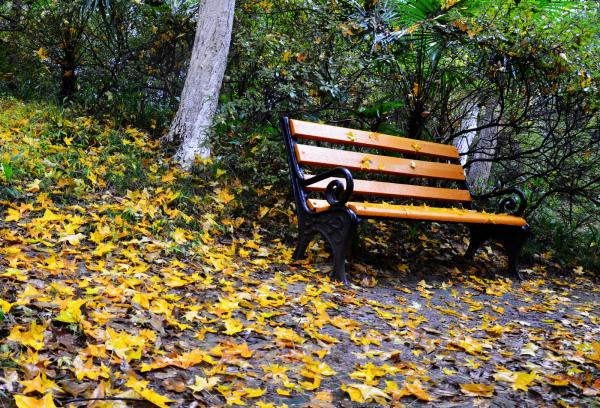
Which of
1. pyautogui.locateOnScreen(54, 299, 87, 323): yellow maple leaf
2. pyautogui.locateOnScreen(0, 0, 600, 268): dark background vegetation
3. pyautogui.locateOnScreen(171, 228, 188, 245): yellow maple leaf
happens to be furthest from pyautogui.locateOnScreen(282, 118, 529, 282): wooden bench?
pyautogui.locateOnScreen(54, 299, 87, 323): yellow maple leaf

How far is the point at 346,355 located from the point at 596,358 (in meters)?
1.15

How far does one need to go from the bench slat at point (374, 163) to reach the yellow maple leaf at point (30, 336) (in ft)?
7.65

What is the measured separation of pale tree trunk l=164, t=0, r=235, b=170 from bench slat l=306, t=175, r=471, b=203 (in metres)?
1.53

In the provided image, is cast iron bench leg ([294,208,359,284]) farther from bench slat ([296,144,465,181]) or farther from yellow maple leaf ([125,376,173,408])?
yellow maple leaf ([125,376,173,408])

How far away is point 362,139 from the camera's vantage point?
14.0 ft

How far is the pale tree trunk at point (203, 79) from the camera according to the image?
484 cm

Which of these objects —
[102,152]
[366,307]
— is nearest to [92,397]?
[366,307]

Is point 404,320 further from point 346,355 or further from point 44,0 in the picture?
point 44,0

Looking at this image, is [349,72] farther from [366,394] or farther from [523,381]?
[366,394]

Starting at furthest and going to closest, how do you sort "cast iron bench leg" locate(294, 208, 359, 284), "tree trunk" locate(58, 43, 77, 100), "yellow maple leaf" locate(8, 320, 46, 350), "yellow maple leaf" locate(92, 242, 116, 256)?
"tree trunk" locate(58, 43, 77, 100) → "cast iron bench leg" locate(294, 208, 359, 284) → "yellow maple leaf" locate(92, 242, 116, 256) → "yellow maple leaf" locate(8, 320, 46, 350)

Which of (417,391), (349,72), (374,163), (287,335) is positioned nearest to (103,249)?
(287,335)

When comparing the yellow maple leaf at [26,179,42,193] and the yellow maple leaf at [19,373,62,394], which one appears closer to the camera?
the yellow maple leaf at [19,373,62,394]

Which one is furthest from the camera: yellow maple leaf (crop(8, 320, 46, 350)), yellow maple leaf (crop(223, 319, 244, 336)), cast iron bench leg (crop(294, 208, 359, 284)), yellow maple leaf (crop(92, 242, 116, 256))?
cast iron bench leg (crop(294, 208, 359, 284))

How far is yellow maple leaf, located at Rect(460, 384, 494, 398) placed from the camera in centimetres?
200
